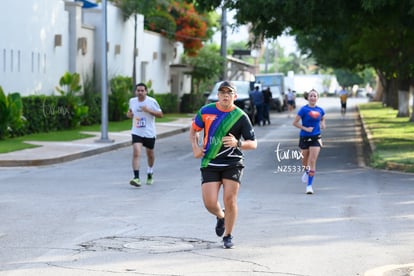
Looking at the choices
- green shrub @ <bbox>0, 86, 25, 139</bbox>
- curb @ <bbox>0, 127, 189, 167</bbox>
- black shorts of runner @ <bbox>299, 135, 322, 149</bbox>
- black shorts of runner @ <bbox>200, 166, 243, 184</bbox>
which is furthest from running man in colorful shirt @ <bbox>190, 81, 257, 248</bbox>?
green shrub @ <bbox>0, 86, 25, 139</bbox>

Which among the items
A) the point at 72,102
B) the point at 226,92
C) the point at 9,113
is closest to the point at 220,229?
the point at 226,92

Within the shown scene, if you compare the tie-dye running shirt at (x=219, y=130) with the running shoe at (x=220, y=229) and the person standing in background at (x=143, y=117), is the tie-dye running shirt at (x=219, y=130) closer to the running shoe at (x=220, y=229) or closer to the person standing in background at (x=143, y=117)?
the running shoe at (x=220, y=229)

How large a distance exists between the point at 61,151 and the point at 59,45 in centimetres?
1206

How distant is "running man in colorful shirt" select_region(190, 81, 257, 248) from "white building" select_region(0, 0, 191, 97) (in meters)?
20.3

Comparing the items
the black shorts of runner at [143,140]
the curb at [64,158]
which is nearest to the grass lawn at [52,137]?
the curb at [64,158]

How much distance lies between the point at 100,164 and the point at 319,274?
13.5 metres

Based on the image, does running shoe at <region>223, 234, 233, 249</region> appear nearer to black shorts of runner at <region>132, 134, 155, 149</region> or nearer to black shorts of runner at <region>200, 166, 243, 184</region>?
black shorts of runner at <region>200, 166, 243, 184</region>

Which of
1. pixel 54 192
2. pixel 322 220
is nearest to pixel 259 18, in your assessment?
pixel 54 192

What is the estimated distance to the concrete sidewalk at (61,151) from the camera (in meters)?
21.0

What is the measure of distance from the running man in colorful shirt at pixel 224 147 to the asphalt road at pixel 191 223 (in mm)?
524

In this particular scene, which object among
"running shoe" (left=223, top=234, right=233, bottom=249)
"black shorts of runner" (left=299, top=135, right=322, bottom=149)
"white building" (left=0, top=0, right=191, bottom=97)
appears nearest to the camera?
"running shoe" (left=223, top=234, right=233, bottom=249)

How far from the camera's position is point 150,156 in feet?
55.7

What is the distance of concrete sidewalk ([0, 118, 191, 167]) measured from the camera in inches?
827

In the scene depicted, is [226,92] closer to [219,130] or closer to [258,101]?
[219,130]
